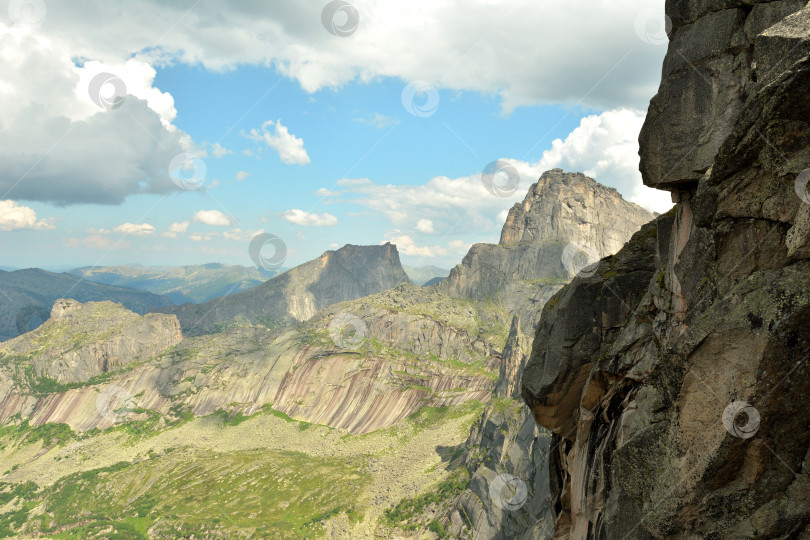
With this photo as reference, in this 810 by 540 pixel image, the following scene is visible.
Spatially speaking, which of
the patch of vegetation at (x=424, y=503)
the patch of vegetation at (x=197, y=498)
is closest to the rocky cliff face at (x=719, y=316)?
the patch of vegetation at (x=424, y=503)

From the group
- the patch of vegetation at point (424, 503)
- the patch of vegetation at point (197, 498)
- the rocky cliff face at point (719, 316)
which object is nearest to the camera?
the rocky cliff face at point (719, 316)

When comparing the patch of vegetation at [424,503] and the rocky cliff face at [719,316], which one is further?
the patch of vegetation at [424,503]

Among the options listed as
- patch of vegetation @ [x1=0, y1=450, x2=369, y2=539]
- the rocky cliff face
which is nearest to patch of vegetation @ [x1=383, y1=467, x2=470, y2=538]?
patch of vegetation @ [x1=0, y1=450, x2=369, y2=539]

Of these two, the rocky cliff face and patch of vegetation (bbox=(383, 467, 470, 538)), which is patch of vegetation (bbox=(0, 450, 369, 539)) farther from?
the rocky cliff face

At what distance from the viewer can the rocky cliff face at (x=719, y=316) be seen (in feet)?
38.3

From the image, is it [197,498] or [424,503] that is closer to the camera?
[424,503]

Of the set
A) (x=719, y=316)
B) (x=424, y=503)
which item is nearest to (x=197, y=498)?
(x=424, y=503)

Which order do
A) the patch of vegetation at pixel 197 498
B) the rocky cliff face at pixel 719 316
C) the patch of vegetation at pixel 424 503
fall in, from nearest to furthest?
the rocky cliff face at pixel 719 316 < the patch of vegetation at pixel 424 503 < the patch of vegetation at pixel 197 498

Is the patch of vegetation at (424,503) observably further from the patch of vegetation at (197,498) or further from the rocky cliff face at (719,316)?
the rocky cliff face at (719,316)

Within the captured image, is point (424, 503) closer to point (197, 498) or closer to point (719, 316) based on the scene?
point (197, 498)

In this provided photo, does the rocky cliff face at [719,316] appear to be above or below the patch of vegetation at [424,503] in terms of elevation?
above

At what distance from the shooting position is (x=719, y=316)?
13.0 m

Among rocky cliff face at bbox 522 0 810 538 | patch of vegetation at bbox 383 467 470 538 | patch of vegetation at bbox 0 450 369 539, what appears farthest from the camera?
patch of vegetation at bbox 0 450 369 539

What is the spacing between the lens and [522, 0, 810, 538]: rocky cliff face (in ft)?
38.3
